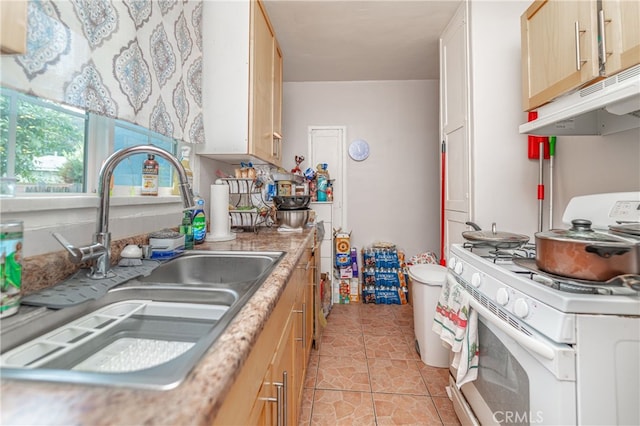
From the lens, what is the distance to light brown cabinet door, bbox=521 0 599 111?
40.8 inches

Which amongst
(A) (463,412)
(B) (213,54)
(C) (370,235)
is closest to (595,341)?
(A) (463,412)

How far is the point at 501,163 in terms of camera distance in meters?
1.74

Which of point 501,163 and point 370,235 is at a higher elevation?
point 501,163

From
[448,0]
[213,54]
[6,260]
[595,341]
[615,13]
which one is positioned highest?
[448,0]

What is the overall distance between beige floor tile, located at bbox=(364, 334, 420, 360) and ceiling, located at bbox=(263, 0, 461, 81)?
2549 millimetres

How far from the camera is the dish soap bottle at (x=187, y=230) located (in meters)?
1.28

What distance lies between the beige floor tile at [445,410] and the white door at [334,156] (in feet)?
6.50

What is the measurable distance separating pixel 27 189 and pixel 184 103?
79 centimetres

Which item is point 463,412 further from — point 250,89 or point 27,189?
point 250,89

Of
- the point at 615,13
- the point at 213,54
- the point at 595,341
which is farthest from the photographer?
the point at 213,54

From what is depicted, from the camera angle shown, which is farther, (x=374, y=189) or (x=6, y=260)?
(x=374, y=189)

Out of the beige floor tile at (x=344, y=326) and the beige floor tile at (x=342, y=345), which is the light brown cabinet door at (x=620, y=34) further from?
the beige floor tile at (x=344, y=326)

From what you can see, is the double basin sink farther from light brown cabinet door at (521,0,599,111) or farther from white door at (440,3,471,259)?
white door at (440,3,471,259)

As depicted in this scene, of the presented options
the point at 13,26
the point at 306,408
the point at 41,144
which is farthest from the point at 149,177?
the point at 306,408
